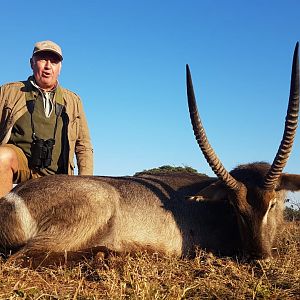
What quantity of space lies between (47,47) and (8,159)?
190cm

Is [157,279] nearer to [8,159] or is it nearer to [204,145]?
[204,145]

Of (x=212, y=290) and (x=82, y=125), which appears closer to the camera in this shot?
(x=212, y=290)

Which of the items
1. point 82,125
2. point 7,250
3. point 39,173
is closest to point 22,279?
point 7,250

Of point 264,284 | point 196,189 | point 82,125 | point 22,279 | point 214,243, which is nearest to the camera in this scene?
point 264,284

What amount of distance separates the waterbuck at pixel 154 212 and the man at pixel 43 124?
1.22 meters

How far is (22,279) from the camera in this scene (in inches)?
149

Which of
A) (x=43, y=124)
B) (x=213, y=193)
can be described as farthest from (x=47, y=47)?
(x=213, y=193)

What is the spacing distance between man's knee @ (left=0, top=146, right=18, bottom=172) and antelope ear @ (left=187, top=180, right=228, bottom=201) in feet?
7.24

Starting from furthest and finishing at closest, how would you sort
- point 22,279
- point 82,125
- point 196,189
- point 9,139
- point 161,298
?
point 82,125 < point 9,139 < point 196,189 < point 22,279 < point 161,298

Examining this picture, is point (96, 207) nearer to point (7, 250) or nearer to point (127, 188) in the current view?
point (127, 188)

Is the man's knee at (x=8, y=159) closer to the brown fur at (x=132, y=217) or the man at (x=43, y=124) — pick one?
the man at (x=43, y=124)

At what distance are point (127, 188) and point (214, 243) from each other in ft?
3.66

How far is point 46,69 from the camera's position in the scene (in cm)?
673

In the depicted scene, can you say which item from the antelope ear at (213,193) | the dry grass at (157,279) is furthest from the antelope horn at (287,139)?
the dry grass at (157,279)
